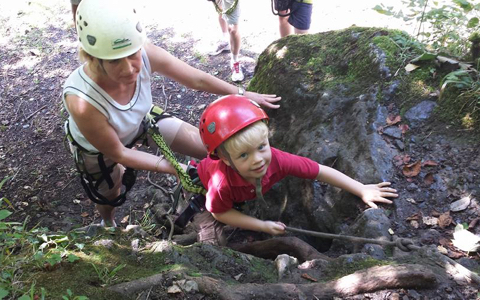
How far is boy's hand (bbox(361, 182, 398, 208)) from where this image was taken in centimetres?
290

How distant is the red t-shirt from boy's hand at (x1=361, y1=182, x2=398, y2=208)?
0.39 metres

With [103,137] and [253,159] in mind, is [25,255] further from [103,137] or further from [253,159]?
[253,159]

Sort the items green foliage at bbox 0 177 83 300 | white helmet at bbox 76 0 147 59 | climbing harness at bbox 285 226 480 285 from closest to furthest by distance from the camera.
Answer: green foliage at bbox 0 177 83 300, climbing harness at bbox 285 226 480 285, white helmet at bbox 76 0 147 59

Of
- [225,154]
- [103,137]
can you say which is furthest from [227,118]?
[103,137]

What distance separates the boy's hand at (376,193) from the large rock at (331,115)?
107mm

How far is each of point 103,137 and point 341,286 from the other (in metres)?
2.02

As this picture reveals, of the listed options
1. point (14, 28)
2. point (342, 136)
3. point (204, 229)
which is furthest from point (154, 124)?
point (14, 28)

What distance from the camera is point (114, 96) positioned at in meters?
3.12

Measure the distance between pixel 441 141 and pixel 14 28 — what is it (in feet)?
31.7

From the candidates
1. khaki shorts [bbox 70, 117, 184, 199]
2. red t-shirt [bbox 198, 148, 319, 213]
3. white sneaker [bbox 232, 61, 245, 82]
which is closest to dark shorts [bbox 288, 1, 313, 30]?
white sneaker [bbox 232, 61, 245, 82]

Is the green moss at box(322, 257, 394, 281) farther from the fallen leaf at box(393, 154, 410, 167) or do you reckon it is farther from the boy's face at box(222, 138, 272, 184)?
the fallen leaf at box(393, 154, 410, 167)

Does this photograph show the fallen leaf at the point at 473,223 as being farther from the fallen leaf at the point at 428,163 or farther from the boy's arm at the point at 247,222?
the boy's arm at the point at 247,222

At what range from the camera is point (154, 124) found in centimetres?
371

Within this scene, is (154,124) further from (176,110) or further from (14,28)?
(14,28)
